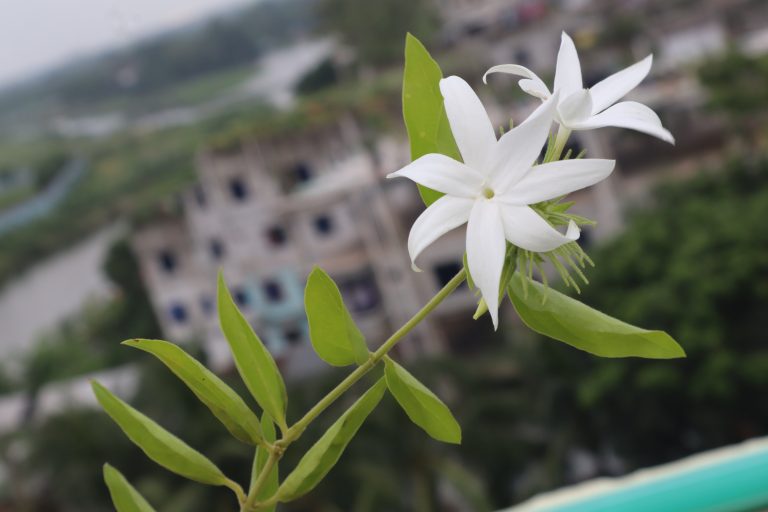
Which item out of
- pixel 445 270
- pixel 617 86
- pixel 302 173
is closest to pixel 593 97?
pixel 617 86

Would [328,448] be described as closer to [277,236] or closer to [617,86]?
[617,86]

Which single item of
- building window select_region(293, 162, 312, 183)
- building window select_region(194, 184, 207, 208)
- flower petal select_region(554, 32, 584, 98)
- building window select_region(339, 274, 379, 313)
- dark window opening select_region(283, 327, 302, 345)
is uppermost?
building window select_region(194, 184, 207, 208)

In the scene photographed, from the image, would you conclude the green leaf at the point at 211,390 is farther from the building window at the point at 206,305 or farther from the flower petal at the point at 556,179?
the building window at the point at 206,305

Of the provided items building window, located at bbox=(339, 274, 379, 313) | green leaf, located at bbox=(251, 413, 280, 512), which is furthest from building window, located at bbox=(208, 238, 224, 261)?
green leaf, located at bbox=(251, 413, 280, 512)

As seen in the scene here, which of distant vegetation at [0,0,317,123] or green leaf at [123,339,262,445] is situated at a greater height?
distant vegetation at [0,0,317,123]

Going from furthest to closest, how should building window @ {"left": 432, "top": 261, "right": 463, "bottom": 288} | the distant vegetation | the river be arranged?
the river → the distant vegetation → building window @ {"left": 432, "top": 261, "right": 463, "bottom": 288}

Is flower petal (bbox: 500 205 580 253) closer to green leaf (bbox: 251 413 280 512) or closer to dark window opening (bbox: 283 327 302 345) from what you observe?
green leaf (bbox: 251 413 280 512)
